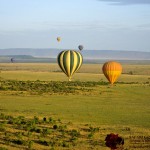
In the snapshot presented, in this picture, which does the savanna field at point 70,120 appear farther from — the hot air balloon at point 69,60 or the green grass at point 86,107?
the hot air balloon at point 69,60

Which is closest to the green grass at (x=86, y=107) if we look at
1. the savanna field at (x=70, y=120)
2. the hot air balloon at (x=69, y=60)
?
the savanna field at (x=70, y=120)

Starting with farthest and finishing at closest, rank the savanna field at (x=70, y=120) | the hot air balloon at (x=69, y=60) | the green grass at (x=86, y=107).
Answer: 1. the hot air balloon at (x=69, y=60)
2. the green grass at (x=86, y=107)
3. the savanna field at (x=70, y=120)

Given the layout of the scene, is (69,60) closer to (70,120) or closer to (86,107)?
(86,107)

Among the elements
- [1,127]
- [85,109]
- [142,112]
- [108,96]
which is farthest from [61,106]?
[1,127]

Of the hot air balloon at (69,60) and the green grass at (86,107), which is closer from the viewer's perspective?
the green grass at (86,107)

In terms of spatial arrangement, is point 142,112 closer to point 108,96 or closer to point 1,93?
point 108,96

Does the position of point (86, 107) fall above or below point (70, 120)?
above

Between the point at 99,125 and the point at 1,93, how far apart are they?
25.3 m

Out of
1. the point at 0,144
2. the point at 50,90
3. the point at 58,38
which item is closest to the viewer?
the point at 0,144

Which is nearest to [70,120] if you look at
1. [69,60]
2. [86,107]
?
[86,107]

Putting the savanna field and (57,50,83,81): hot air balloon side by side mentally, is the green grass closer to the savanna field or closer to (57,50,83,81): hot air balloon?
the savanna field

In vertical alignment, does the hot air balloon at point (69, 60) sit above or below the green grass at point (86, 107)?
above

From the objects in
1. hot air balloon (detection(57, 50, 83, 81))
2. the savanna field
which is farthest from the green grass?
hot air balloon (detection(57, 50, 83, 81))

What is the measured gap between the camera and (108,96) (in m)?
48.9
